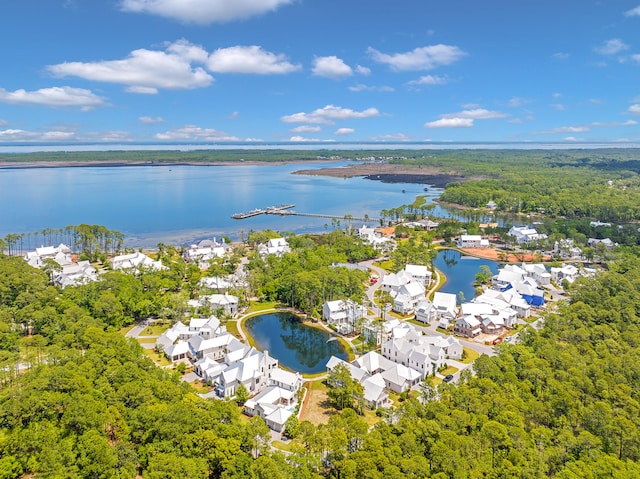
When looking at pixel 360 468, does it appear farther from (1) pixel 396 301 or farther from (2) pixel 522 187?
(2) pixel 522 187

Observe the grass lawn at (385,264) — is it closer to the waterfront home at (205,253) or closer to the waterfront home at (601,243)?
the waterfront home at (205,253)

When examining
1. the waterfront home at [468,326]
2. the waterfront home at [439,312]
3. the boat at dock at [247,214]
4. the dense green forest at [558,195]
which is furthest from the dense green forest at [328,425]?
the dense green forest at [558,195]

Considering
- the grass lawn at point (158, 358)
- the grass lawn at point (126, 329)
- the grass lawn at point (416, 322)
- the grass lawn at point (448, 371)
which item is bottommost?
the grass lawn at point (448, 371)

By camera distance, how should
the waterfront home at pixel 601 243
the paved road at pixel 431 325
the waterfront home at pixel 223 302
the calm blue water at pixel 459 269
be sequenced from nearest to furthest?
the paved road at pixel 431 325 → the waterfront home at pixel 223 302 → the calm blue water at pixel 459 269 → the waterfront home at pixel 601 243

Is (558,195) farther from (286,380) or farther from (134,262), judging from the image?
(286,380)

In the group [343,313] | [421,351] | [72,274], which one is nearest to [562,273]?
[343,313]

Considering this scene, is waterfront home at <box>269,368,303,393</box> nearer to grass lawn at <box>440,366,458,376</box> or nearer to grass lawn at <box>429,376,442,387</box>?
grass lawn at <box>429,376,442,387</box>
